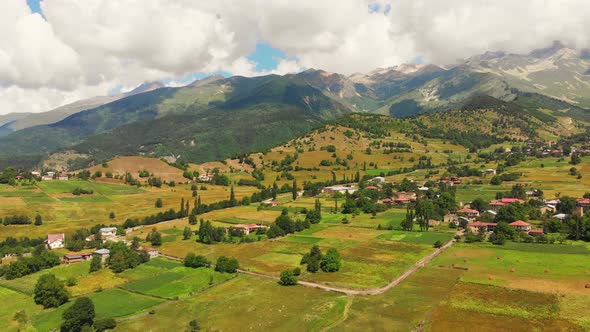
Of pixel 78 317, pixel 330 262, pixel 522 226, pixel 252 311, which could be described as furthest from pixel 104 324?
pixel 522 226

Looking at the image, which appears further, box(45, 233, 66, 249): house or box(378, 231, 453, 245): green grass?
box(45, 233, 66, 249): house

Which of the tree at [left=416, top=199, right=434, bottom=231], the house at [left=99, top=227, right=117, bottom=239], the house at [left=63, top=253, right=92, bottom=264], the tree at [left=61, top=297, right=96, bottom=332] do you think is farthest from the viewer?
the house at [left=99, top=227, right=117, bottom=239]

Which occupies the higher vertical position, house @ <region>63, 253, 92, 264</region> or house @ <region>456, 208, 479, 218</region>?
house @ <region>456, 208, 479, 218</region>

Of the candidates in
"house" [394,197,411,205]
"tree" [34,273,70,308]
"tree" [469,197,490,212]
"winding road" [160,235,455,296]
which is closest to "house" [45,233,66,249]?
"tree" [34,273,70,308]

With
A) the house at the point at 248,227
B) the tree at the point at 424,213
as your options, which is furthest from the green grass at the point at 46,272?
the tree at the point at 424,213

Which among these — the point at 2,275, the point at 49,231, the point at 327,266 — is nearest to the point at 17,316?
the point at 2,275

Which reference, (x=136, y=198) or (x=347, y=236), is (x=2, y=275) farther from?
(x=136, y=198)

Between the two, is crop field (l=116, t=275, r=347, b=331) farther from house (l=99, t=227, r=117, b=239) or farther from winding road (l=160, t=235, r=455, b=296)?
house (l=99, t=227, r=117, b=239)
